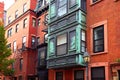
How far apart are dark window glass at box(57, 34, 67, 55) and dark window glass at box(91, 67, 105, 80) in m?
3.37

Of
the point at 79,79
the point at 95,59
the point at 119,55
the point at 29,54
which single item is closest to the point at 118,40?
the point at 119,55

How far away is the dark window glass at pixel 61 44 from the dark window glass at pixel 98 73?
133 inches

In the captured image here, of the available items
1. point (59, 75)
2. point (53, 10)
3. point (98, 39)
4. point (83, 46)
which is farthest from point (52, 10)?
point (98, 39)

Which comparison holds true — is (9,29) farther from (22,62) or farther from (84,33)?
(84,33)

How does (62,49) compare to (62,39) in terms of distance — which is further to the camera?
(62,39)

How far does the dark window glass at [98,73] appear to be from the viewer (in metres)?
18.5

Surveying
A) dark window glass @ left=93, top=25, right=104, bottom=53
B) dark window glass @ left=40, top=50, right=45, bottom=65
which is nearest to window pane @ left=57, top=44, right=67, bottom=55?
dark window glass @ left=93, top=25, right=104, bottom=53

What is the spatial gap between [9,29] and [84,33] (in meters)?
22.2

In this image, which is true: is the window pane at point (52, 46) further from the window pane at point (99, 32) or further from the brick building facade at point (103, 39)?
the window pane at point (99, 32)

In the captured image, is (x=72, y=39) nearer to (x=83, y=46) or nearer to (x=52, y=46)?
(x=83, y=46)

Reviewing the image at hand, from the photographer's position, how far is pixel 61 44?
22.2 metres

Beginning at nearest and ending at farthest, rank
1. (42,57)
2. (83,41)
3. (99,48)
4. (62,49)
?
(99,48)
(83,41)
(62,49)
(42,57)

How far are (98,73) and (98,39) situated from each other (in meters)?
2.67

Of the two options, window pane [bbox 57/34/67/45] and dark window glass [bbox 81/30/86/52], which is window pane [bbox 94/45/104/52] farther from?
window pane [bbox 57/34/67/45]
